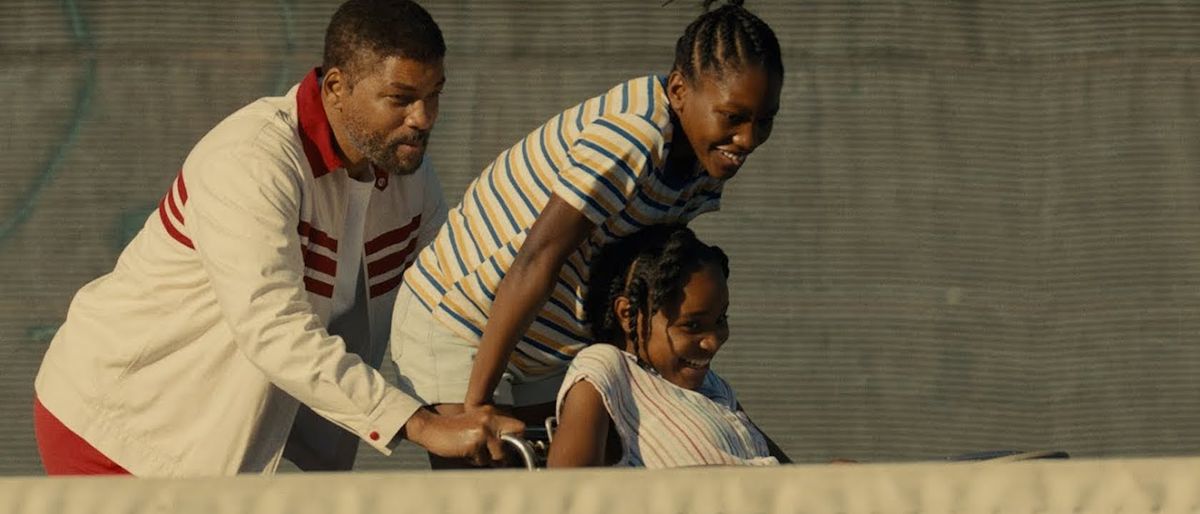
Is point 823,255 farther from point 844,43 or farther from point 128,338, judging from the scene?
point 128,338

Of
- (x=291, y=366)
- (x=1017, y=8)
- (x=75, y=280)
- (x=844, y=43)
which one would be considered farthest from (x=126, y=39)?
(x=291, y=366)

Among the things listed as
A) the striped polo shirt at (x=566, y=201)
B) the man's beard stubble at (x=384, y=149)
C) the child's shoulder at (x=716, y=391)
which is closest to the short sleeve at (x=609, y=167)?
the striped polo shirt at (x=566, y=201)

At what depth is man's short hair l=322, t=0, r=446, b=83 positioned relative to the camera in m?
2.90

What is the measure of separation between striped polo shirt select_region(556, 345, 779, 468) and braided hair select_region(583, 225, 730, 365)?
0.08m

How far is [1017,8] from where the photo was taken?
17.0 ft

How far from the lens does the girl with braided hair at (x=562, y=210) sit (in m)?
2.84

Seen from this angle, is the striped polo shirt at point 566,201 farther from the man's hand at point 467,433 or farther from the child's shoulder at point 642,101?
the man's hand at point 467,433

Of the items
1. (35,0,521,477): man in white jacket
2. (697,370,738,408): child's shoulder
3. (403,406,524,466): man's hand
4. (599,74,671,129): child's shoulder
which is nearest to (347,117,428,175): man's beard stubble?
(35,0,521,477): man in white jacket

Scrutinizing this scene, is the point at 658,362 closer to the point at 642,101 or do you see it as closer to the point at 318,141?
the point at 642,101

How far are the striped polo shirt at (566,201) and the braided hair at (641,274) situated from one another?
0.06ft

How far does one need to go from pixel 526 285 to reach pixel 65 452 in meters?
0.74

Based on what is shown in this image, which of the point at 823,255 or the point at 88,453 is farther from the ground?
the point at 88,453

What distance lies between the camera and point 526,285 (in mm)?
2822

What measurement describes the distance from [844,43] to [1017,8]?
0.41 m
